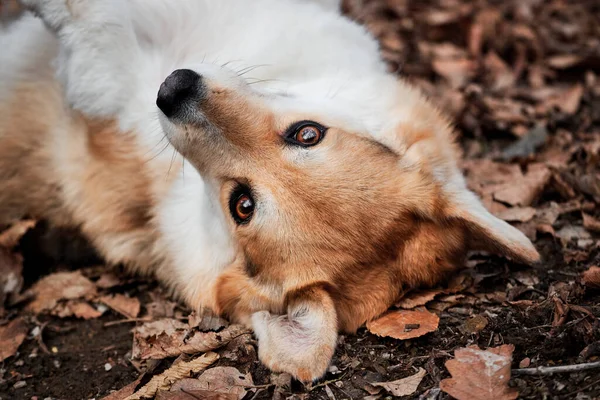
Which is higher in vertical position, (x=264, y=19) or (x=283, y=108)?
(x=264, y=19)

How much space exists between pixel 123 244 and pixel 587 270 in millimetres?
2503

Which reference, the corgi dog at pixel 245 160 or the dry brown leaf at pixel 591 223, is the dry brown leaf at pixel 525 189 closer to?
the dry brown leaf at pixel 591 223

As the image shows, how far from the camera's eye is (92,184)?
3742 millimetres

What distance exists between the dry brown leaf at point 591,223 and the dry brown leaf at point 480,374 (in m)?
1.33

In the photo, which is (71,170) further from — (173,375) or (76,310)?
(173,375)

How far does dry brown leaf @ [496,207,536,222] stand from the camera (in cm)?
398

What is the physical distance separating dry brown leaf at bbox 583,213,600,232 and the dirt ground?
0.6 inches

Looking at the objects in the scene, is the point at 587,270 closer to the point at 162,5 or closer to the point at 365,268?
the point at 365,268

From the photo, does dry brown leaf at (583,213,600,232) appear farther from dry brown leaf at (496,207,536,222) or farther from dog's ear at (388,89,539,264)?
dog's ear at (388,89,539,264)

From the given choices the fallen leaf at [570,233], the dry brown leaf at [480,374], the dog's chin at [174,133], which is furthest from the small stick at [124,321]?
the fallen leaf at [570,233]

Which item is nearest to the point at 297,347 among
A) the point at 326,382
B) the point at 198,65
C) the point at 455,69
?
the point at 326,382

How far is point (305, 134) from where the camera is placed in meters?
3.20

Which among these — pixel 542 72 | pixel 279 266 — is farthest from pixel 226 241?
pixel 542 72

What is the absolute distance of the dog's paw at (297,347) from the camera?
2924 millimetres
